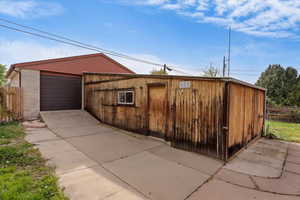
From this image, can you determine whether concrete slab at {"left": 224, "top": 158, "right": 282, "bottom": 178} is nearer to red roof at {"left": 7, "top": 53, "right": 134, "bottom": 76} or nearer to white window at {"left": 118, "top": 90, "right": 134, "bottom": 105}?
white window at {"left": 118, "top": 90, "right": 134, "bottom": 105}

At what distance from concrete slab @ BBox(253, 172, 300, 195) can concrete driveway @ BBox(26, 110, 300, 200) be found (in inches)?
6.8

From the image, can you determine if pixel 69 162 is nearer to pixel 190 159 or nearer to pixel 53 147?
pixel 53 147

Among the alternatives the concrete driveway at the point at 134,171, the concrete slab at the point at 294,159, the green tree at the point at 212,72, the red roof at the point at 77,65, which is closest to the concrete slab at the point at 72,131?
the concrete driveway at the point at 134,171

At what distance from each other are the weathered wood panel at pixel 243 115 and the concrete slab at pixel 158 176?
5.66 feet

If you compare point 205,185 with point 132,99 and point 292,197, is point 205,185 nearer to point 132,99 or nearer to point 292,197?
point 292,197

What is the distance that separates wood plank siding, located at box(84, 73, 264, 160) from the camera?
13.0ft

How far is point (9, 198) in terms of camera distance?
2104 millimetres

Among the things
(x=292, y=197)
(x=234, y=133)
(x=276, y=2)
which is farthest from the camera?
(x=276, y=2)

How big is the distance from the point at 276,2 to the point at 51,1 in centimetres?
1000

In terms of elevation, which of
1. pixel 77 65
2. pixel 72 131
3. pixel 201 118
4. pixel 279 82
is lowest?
pixel 72 131

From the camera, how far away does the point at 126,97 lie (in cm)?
675

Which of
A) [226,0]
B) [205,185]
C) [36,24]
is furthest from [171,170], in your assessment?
[36,24]

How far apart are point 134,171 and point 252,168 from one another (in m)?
2.88

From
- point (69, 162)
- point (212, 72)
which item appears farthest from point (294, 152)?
point (212, 72)
